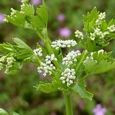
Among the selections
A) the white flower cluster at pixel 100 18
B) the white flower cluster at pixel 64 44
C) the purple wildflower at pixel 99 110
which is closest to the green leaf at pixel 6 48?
the white flower cluster at pixel 64 44

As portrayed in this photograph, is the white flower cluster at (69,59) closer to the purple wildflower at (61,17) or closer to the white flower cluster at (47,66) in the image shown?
the white flower cluster at (47,66)

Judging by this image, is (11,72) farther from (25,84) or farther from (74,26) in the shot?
(74,26)

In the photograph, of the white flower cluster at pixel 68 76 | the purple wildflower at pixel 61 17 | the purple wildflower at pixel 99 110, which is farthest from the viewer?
the purple wildflower at pixel 61 17

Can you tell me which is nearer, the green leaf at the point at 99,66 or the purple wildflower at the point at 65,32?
the green leaf at the point at 99,66

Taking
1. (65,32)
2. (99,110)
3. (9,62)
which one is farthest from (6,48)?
(65,32)

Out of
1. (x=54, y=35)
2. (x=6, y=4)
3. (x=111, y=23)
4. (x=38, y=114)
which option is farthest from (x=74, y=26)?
(x=111, y=23)

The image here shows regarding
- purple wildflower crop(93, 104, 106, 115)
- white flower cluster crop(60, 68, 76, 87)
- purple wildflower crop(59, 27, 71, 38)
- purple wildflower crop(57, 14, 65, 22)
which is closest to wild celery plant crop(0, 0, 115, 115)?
white flower cluster crop(60, 68, 76, 87)

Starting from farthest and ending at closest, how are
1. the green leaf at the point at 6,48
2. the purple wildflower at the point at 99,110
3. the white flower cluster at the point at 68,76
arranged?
the purple wildflower at the point at 99,110, the green leaf at the point at 6,48, the white flower cluster at the point at 68,76
